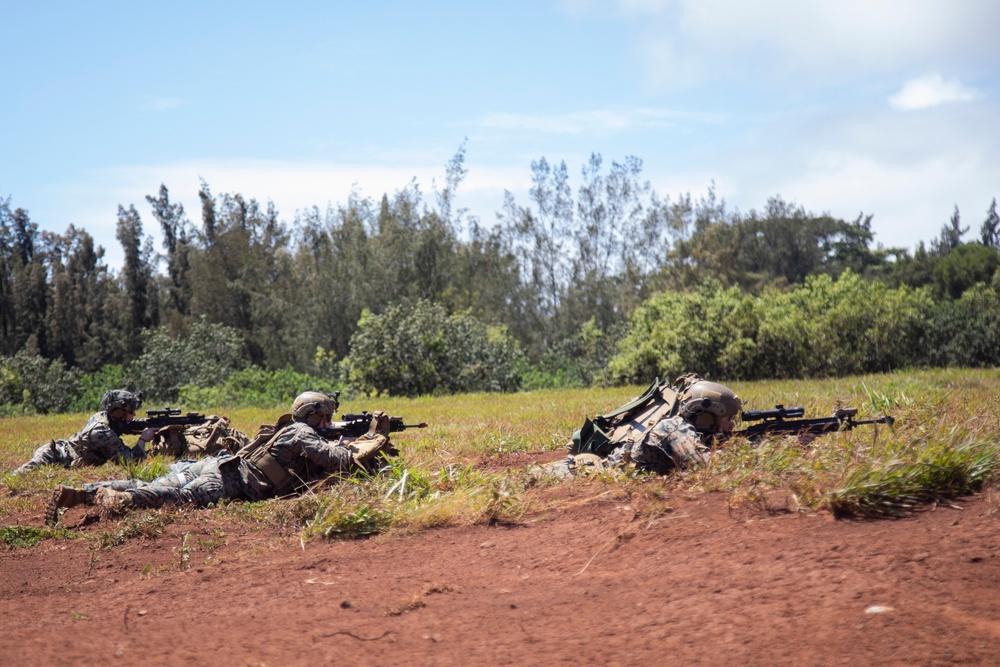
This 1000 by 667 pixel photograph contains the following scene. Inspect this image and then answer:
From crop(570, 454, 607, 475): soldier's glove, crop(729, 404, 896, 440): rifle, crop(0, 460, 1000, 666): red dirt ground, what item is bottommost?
crop(0, 460, 1000, 666): red dirt ground

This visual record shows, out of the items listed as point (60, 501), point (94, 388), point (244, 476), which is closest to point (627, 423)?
point (244, 476)

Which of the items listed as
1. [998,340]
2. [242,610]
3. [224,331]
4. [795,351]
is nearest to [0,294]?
[224,331]

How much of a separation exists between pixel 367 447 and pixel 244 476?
1048 millimetres

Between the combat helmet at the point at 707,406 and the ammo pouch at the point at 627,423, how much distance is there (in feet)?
1.25

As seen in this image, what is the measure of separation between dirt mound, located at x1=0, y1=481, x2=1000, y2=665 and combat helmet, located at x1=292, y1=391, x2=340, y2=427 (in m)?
2.21

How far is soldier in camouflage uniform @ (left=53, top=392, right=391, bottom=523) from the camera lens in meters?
7.42

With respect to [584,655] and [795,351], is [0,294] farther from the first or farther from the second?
[584,655]

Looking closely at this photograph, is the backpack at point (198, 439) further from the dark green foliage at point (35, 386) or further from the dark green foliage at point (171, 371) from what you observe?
the dark green foliage at point (35, 386)

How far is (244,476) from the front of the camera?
7.65m

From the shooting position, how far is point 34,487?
8992mm

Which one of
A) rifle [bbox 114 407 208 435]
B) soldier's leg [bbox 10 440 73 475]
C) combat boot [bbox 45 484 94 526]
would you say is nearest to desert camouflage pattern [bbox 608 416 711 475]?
combat boot [bbox 45 484 94 526]

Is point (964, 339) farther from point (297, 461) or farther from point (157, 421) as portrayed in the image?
point (297, 461)

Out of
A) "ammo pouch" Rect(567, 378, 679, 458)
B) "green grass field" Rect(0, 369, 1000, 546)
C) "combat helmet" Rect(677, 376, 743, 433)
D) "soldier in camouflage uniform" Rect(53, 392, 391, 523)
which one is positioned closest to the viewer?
"green grass field" Rect(0, 369, 1000, 546)

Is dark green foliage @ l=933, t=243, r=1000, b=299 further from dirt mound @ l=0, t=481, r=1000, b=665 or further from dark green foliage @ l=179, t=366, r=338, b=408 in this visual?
dirt mound @ l=0, t=481, r=1000, b=665
